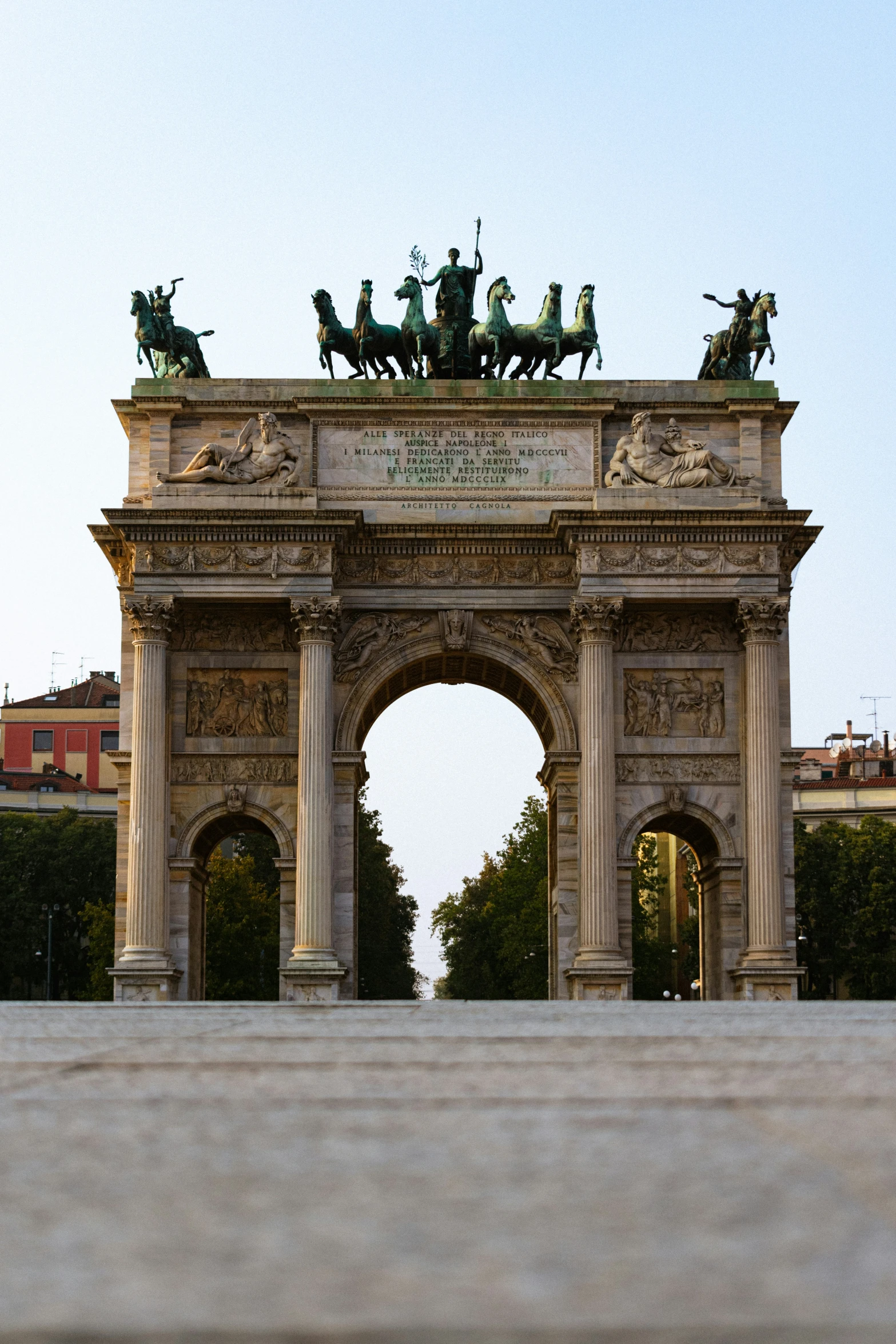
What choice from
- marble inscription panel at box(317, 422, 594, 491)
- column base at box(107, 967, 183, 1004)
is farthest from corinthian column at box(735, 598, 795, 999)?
column base at box(107, 967, 183, 1004)

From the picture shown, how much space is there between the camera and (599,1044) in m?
5.29

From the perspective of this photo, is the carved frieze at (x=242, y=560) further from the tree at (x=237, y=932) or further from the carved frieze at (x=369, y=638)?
the tree at (x=237, y=932)

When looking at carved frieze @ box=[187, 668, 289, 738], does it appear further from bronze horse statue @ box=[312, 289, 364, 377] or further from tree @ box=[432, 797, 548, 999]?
tree @ box=[432, 797, 548, 999]

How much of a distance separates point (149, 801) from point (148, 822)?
39cm

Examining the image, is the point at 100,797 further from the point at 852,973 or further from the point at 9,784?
the point at 852,973


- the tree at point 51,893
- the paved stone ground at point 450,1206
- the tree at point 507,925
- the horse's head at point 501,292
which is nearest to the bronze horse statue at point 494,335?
the horse's head at point 501,292

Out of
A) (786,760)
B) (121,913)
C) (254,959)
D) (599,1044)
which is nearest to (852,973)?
(254,959)

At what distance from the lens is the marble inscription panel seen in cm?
3700

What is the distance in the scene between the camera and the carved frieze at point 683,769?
3591 cm

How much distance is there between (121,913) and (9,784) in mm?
62244

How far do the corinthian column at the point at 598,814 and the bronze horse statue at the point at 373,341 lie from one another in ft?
22.3

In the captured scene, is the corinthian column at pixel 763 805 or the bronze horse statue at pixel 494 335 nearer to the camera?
the corinthian column at pixel 763 805

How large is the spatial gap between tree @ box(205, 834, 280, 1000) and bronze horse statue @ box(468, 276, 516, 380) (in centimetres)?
2841

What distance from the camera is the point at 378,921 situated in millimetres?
77375
